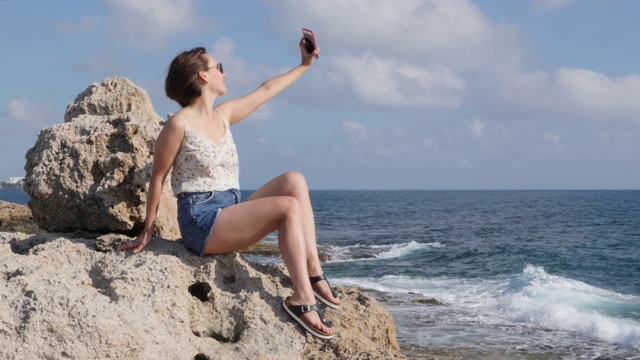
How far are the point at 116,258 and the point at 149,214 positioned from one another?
1.29 ft

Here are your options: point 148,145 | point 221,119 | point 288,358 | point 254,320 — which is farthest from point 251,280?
point 148,145

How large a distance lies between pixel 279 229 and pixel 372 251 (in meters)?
23.5

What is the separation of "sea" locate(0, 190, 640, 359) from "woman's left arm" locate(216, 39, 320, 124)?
196 inches

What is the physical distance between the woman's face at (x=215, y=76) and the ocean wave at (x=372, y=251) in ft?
62.4

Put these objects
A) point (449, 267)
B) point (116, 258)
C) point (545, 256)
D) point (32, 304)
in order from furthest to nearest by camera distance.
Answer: point (545, 256) → point (449, 267) → point (116, 258) → point (32, 304)

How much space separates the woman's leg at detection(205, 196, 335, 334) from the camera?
4812mm

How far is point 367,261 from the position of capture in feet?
80.2

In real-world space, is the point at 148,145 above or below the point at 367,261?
above

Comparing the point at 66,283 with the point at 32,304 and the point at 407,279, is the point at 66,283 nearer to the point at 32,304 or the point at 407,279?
the point at 32,304

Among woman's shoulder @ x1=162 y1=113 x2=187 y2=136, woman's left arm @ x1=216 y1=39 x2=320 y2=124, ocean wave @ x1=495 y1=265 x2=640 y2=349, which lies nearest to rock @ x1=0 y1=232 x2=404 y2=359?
woman's shoulder @ x1=162 y1=113 x2=187 y2=136

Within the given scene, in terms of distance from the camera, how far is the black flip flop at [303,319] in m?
4.71

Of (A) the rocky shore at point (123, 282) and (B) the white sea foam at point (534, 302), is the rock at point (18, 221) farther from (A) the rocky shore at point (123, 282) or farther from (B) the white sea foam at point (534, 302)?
(B) the white sea foam at point (534, 302)

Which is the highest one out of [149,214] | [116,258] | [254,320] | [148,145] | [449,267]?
[148,145]

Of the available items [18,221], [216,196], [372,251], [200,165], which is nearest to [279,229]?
[216,196]
